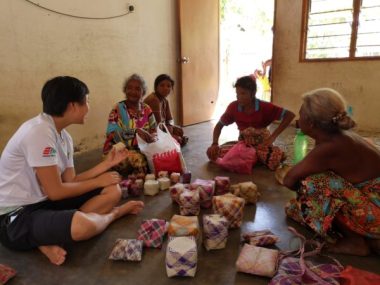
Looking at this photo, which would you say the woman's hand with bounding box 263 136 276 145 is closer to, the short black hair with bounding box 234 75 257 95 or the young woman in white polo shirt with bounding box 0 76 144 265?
the short black hair with bounding box 234 75 257 95

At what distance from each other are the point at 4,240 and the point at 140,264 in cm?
71

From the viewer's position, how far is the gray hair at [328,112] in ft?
4.94

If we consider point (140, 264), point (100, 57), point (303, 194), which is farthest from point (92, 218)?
point (100, 57)

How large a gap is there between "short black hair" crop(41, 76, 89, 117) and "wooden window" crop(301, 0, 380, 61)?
13.2ft

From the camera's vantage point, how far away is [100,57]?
3713mm

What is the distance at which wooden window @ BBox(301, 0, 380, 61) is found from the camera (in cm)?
414

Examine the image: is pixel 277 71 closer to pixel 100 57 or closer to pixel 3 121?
pixel 100 57

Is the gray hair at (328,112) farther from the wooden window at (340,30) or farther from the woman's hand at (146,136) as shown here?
the wooden window at (340,30)

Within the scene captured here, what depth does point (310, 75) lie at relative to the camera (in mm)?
4699

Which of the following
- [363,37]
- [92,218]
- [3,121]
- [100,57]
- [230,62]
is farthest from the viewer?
[230,62]

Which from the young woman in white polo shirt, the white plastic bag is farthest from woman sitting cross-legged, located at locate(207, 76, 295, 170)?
the young woman in white polo shirt

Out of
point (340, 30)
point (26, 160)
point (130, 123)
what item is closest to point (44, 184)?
point (26, 160)

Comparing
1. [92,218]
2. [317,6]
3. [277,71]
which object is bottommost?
[92,218]

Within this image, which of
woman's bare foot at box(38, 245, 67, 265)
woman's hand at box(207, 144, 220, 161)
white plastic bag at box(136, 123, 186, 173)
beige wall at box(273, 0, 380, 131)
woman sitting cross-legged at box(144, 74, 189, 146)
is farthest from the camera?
beige wall at box(273, 0, 380, 131)
